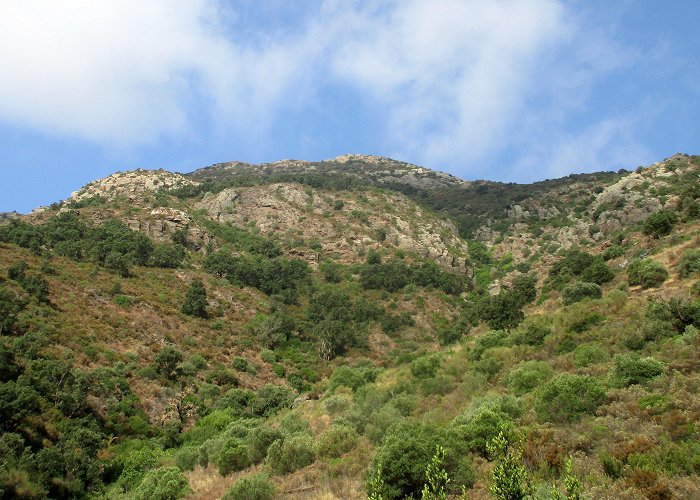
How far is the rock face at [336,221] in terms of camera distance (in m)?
74.1

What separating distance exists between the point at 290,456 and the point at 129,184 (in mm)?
89859

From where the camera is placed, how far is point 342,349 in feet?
155

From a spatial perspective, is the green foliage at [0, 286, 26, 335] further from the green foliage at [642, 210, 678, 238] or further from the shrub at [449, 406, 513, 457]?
the green foliage at [642, 210, 678, 238]

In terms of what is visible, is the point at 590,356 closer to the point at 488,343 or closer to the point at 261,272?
the point at 488,343

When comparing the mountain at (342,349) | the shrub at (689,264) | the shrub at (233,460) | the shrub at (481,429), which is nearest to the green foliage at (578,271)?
the mountain at (342,349)

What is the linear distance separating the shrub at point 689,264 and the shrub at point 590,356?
10.0 meters

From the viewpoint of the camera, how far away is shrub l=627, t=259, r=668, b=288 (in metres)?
23.8

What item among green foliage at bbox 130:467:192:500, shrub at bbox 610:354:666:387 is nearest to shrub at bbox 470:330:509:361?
shrub at bbox 610:354:666:387

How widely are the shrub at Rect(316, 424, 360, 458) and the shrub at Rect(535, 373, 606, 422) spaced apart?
5.82 metres

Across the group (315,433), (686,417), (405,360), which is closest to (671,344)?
(686,417)

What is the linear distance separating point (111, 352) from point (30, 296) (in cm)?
815

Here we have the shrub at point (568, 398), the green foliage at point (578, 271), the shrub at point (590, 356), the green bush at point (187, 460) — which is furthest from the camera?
the green foliage at point (578, 271)

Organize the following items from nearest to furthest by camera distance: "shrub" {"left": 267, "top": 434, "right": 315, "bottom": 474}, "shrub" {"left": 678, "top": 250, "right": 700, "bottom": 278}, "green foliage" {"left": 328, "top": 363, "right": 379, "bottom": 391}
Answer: "shrub" {"left": 267, "top": 434, "right": 315, "bottom": 474}
"shrub" {"left": 678, "top": 250, "right": 700, "bottom": 278}
"green foliage" {"left": 328, "top": 363, "right": 379, "bottom": 391}

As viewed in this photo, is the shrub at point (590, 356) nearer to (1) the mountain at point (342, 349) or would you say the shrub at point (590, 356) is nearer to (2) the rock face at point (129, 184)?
(1) the mountain at point (342, 349)
